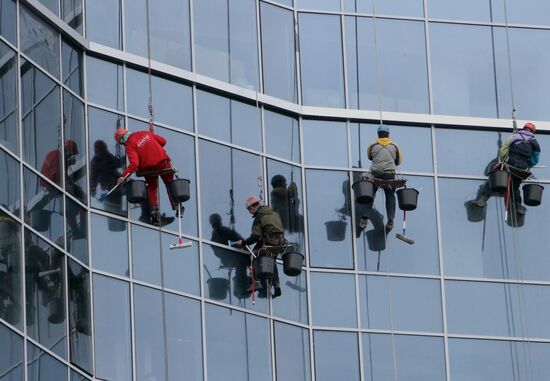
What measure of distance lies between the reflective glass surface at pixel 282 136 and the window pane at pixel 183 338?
3.55 m

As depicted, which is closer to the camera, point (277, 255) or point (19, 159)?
point (19, 159)

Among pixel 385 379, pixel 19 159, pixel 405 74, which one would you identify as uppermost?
pixel 405 74

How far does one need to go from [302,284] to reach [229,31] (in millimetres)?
4501

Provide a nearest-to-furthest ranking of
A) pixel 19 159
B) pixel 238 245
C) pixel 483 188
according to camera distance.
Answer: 1. pixel 19 159
2. pixel 238 245
3. pixel 483 188

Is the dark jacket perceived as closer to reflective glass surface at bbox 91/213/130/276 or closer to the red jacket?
the red jacket

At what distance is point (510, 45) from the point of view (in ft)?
146

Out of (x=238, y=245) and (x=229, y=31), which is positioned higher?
(x=229, y=31)

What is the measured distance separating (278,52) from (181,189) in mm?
4097

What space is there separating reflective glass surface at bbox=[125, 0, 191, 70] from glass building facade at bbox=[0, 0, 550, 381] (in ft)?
0.12

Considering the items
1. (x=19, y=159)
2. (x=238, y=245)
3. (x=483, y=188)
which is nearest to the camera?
(x=19, y=159)

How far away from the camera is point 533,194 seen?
42.9 meters

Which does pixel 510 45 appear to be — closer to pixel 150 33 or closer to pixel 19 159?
pixel 150 33

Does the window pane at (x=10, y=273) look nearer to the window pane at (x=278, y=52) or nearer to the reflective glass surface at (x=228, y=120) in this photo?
the reflective glass surface at (x=228, y=120)

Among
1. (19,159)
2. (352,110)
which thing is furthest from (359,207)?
(19,159)
